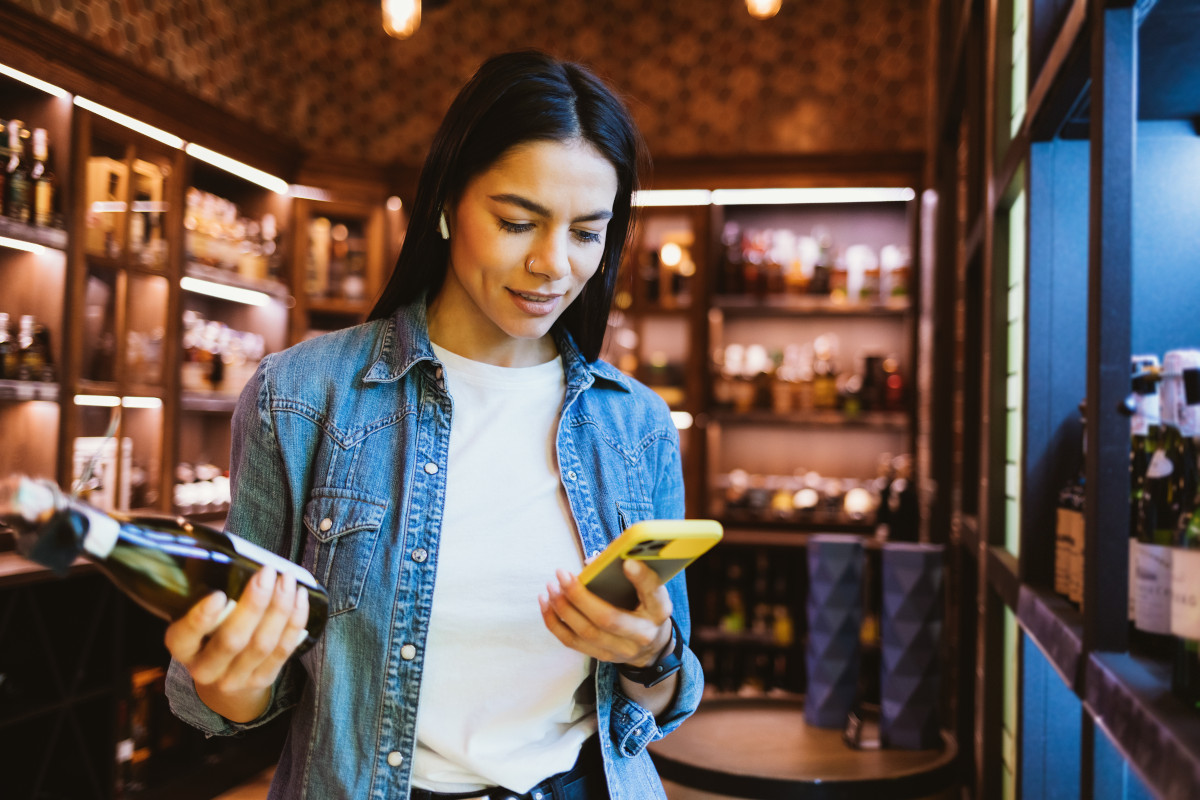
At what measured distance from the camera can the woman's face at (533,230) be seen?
1.14 meters

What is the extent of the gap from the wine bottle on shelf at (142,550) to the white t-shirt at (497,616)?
198mm

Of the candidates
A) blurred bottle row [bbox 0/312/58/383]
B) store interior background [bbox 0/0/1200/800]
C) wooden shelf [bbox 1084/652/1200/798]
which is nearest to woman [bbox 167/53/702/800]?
wooden shelf [bbox 1084/652/1200/798]

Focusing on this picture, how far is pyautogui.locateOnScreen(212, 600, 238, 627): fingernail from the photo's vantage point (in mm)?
851

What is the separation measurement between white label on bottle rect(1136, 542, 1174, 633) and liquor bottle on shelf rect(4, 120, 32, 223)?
10.8 ft

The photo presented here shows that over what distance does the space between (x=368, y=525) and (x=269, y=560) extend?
0.24m

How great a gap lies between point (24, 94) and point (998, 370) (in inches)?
125

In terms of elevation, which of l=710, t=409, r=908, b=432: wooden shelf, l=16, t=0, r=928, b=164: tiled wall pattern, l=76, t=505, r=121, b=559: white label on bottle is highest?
l=16, t=0, r=928, b=164: tiled wall pattern

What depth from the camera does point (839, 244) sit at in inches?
193

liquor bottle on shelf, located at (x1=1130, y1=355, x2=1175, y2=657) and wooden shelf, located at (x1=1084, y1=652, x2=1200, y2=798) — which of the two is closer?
wooden shelf, located at (x1=1084, y1=652, x2=1200, y2=798)

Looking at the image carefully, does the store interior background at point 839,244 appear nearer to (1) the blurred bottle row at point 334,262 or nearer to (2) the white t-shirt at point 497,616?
(1) the blurred bottle row at point 334,262

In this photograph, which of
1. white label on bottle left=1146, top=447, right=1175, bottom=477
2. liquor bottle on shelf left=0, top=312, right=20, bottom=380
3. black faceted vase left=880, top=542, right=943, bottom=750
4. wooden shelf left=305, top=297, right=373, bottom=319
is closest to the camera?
white label on bottle left=1146, top=447, right=1175, bottom=477

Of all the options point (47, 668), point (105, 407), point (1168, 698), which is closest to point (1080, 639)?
point (1168, 698)

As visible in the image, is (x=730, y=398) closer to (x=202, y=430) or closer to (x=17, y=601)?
(x=202, y=430)

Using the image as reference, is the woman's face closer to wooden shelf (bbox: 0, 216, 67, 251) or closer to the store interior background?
the store interior background
